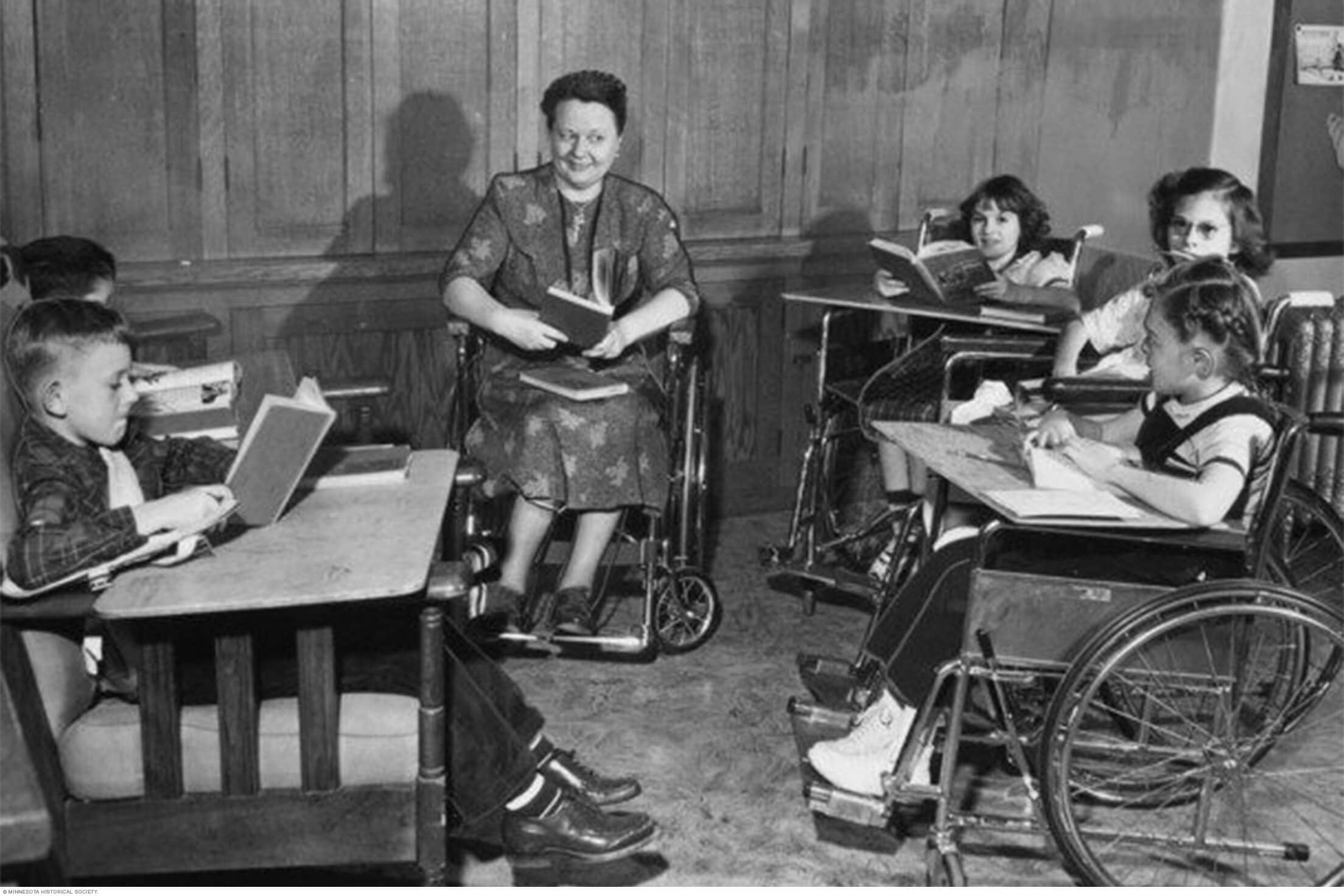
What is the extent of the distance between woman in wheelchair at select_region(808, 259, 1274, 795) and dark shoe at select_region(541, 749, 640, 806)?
40 centimetres

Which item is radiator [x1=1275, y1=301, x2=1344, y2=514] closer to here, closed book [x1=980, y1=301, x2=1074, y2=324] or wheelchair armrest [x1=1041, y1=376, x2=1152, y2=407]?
closed book [x1=980, y1=301, x2=1074, y2=324]

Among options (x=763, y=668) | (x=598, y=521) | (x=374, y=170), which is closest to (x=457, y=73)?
(x=374, y=170)

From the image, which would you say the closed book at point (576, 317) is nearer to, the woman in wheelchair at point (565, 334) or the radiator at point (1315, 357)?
the woman in wheelchair at point (565, 334)

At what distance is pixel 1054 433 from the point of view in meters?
3.31

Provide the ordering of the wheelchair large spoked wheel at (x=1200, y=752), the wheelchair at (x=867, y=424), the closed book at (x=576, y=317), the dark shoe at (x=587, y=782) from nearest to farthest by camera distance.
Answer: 1. the wheelchair large spoked wheel at (x=1200, y=752)
2. the dark shoe at (x=587, y=782)
3. the closed book at (x=576, y=317)
4. the wheelchair at (x=867, y=424)

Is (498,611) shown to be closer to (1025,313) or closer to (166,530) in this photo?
(1025,313)

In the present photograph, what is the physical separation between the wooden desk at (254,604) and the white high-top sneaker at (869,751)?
1.02 metres

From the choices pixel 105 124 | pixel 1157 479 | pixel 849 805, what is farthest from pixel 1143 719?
pixel 105 124

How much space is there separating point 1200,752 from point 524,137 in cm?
275

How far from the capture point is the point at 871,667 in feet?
13.8

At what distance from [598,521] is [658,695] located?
1.51 ft

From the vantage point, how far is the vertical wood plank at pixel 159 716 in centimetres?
269

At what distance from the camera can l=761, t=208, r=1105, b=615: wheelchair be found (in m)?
4.60

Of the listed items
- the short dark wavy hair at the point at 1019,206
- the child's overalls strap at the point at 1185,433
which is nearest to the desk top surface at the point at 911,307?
the short dark wavy hair at the point at 1019,206
